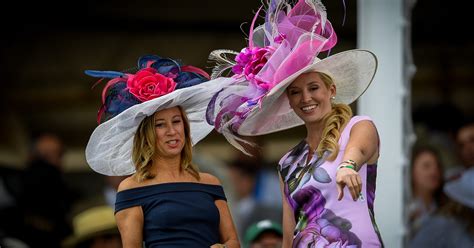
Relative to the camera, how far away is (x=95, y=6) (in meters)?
11.4

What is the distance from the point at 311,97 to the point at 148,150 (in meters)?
0.76

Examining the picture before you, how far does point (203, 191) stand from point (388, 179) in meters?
1.83

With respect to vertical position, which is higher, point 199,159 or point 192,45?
point 192,45

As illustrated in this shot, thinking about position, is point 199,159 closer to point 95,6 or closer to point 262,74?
point 95,6

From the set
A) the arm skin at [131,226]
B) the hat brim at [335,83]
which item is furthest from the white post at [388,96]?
the arm skin at [131,226]

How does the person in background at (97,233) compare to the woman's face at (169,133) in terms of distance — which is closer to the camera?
the woman's face at (169,133)

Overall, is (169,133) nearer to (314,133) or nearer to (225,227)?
(225,227)

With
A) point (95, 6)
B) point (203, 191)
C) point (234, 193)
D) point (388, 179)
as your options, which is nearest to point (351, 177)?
point (203, 191)

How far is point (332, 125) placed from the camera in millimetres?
5848

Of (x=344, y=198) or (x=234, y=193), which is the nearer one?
(x=344, y=198)

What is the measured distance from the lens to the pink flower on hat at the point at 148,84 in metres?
5.97

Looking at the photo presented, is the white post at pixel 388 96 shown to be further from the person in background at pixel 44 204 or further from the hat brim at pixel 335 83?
the person in background at pixel 44 204

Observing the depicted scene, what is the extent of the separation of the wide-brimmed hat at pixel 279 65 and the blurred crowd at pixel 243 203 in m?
1.47

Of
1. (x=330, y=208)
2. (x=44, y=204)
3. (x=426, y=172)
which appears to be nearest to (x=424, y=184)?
(x=426, y=172)
